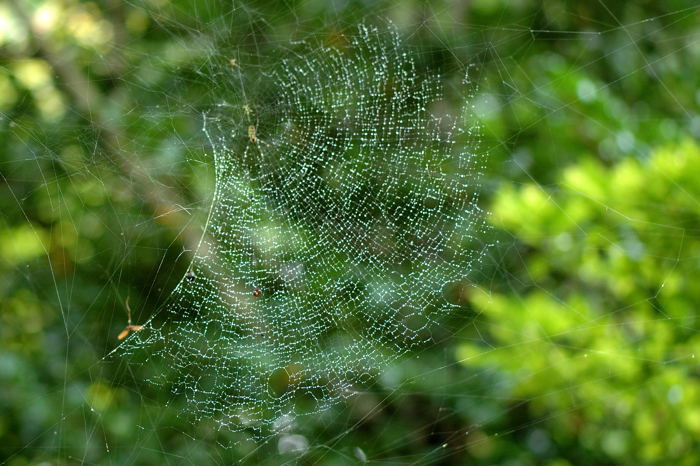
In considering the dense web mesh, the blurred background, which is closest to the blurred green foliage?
the blurred background

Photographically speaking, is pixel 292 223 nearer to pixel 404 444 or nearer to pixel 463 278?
pixel 463 278

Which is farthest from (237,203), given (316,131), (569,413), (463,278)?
(569,413)

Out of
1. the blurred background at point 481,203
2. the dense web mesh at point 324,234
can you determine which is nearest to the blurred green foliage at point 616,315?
the blurred background at point 481,203

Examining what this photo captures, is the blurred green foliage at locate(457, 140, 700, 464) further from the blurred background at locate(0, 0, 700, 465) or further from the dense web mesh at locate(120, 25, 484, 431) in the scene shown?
the dense web mesh at locate(120, 25, 484, 431)

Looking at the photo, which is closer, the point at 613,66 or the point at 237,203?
the point at 237,203

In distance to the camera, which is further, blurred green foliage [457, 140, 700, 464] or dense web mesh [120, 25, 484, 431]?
dense web mesh [120, 25, 484, 431]
